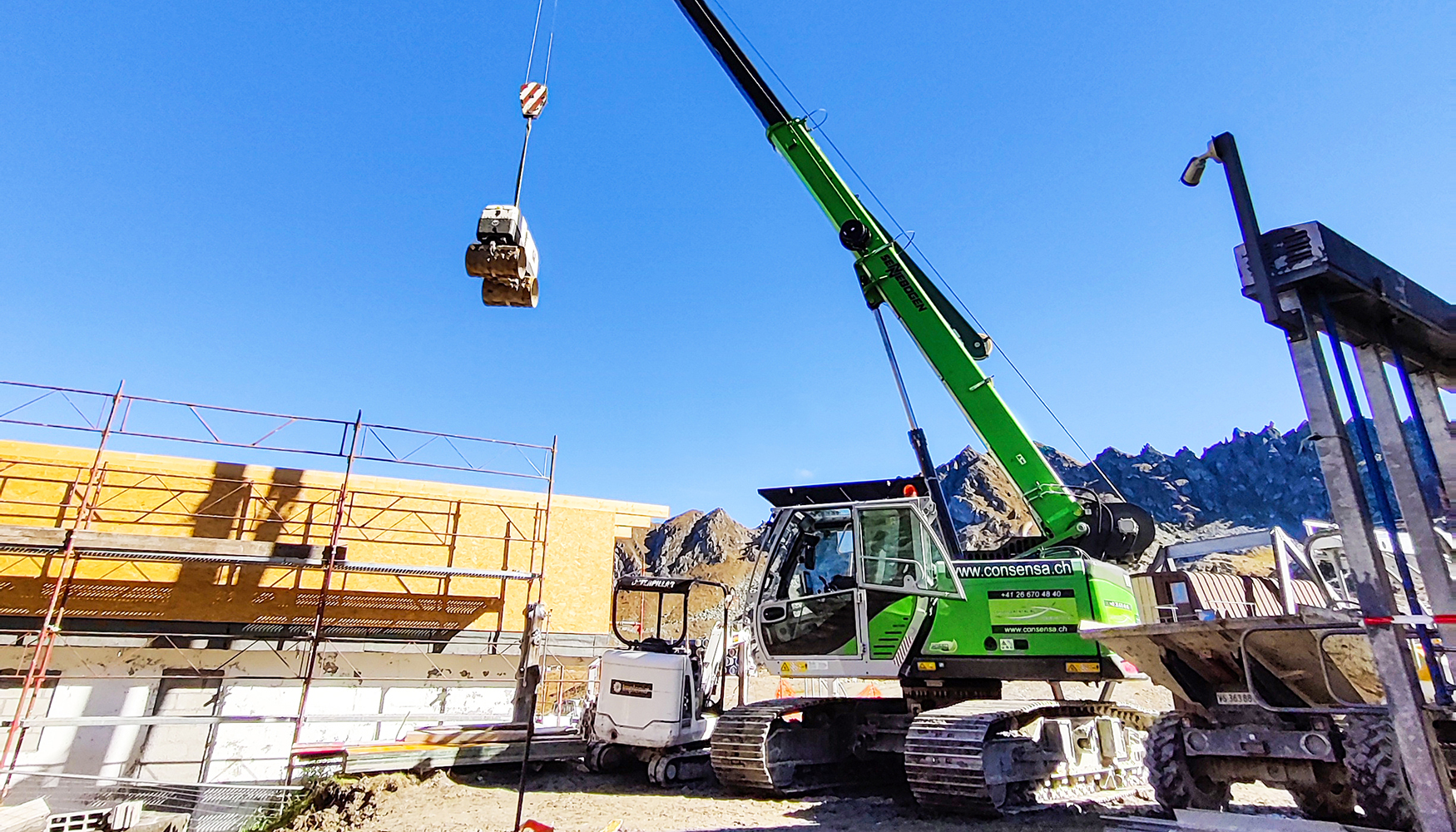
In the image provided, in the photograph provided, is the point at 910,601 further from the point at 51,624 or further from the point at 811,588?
the point at 51,624

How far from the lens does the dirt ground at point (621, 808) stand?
22.4 ft

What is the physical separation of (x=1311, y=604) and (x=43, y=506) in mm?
16581

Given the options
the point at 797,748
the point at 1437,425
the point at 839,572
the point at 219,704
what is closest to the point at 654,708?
the point at 797,748

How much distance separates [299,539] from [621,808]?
8.82 metres

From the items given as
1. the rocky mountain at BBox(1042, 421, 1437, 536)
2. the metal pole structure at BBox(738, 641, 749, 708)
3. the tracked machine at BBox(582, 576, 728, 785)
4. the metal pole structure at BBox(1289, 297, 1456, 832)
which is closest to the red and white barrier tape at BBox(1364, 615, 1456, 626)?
the metal pole structure at BBox(1289, 297, 1456, 832)

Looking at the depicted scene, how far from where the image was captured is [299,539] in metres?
13.7

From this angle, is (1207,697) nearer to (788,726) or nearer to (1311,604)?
(1311,604)

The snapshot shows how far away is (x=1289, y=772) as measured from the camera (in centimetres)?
459

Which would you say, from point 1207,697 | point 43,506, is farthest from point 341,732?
point 1207,697

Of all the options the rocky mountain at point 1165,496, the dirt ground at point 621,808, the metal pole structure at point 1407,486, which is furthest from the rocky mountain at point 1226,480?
the metal pole structure at point 1407,486

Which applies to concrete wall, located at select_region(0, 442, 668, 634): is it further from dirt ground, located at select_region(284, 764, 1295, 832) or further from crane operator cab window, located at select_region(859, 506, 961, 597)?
crane operator cab window, located at select_region(859, 506, 961, 597)

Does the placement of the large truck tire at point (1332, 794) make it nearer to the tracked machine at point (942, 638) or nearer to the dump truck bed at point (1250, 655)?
the dump truck bed at point (1250, 655)

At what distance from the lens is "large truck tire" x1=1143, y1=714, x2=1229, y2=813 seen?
4996 millimetres

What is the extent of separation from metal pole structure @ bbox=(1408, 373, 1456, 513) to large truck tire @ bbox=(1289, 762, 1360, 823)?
167 centimetres
